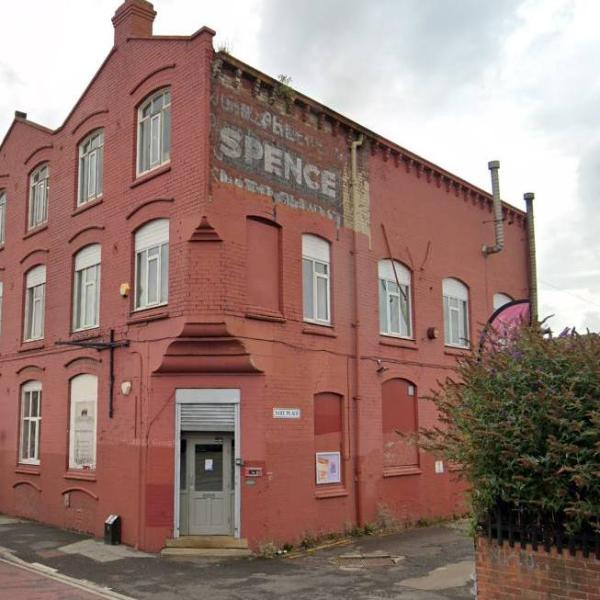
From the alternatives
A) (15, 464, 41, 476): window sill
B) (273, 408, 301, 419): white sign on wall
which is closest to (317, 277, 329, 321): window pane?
(273, 408, 301, 419): white sign on wall

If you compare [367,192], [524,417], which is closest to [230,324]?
[367,192]

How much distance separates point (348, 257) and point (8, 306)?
1051 centimetres

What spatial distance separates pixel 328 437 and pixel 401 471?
2918mm

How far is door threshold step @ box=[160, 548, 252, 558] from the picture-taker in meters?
13.6

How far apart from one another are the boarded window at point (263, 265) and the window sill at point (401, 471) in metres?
5.29

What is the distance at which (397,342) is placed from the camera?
61.0 ft

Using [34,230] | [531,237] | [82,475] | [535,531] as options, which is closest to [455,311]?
[531,237]

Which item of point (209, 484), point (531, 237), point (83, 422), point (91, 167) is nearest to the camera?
point (209, 484)

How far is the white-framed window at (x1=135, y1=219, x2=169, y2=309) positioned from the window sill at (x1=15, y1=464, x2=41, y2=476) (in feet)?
20.1

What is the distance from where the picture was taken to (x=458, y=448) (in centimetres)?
801

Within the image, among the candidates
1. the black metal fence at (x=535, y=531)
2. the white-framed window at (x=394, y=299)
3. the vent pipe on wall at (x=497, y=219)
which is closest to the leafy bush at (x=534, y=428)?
the black metal fence at (x=535, y=531)

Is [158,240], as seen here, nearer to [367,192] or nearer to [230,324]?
[230,324]

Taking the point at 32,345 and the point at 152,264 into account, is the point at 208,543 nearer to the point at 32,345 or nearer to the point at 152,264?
the point at 152,264

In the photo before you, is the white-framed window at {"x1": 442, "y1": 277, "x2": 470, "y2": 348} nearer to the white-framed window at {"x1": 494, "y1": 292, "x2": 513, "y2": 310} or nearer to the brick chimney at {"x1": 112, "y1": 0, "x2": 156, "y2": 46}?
the white-framed window at {"x1": 494, "y1": 292, "x2": 513, "y2": 310}
